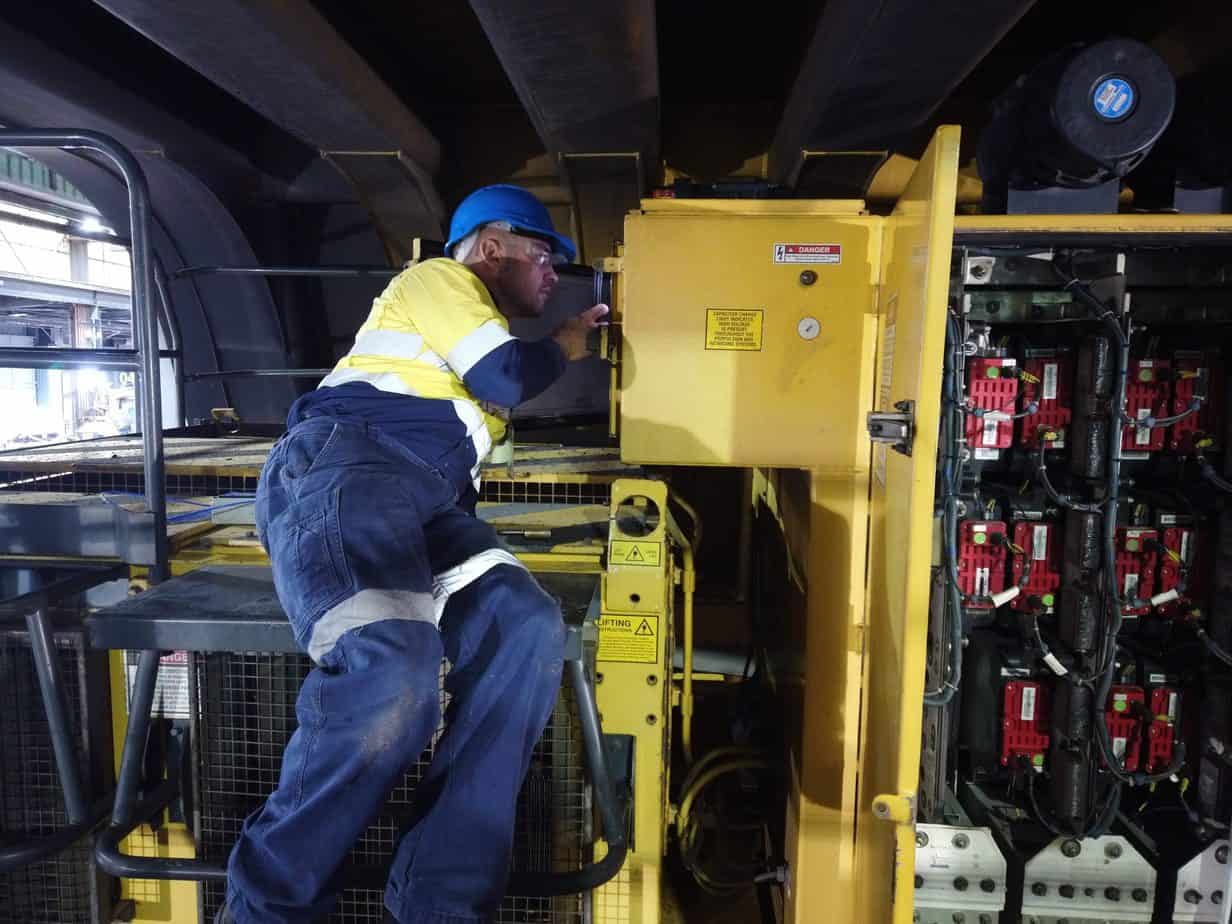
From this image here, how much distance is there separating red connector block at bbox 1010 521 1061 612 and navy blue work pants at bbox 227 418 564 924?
5.83 feet

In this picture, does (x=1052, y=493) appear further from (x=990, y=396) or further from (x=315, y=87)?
(x=315, y=87)

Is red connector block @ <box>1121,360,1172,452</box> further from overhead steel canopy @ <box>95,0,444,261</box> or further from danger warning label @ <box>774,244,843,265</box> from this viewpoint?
overhead steel canopy @ <box>95,0,444,261</box>

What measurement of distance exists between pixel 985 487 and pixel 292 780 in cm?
234

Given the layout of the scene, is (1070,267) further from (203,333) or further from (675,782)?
(203,333)

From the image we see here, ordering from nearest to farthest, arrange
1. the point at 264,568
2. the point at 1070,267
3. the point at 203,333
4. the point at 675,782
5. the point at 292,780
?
the point at 292,780 → the point at 264,568 → the point at 1070,267 → the point at 675,782 → the point at 203,333

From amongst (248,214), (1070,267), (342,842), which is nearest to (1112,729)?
(1070,267)

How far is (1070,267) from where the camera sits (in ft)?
7.06

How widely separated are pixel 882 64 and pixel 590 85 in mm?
945

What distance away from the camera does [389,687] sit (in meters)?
1.33

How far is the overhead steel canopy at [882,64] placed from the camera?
199 centimetres

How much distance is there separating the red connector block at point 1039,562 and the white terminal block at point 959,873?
2.60 feet

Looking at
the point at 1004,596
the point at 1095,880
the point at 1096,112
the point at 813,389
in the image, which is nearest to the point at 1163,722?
the point at 1095,880

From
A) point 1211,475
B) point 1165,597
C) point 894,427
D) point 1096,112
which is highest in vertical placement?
point 1096,112

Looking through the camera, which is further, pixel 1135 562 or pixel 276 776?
pixel 1135 562
